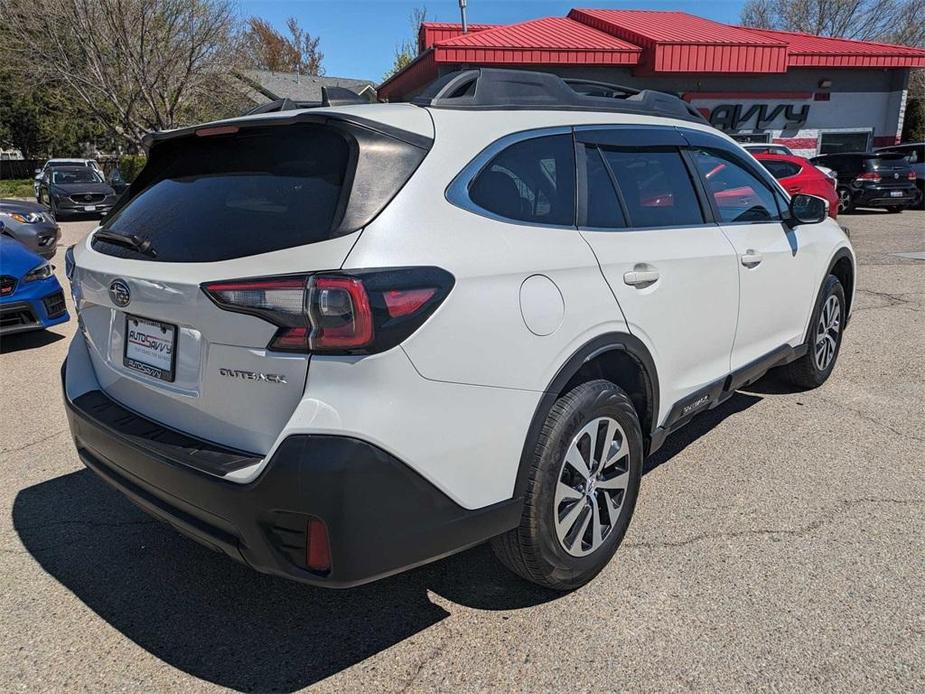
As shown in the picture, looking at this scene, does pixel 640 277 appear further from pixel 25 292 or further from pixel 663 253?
pixel 25 292

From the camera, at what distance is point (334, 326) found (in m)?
1.92

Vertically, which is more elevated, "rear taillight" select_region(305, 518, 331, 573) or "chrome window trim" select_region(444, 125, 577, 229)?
"chrome window trim" select_region(444, 125, 577, 229)

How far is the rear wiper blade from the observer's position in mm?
2398

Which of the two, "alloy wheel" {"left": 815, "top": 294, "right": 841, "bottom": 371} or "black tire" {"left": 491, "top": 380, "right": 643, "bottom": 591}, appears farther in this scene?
"alloy wheel" {"left": 815, "top": 294, "right": 841, "bottom": 371}

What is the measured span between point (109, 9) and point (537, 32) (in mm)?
15585

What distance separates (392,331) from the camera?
6.41 ft

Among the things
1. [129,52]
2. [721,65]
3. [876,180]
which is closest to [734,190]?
[876,180]

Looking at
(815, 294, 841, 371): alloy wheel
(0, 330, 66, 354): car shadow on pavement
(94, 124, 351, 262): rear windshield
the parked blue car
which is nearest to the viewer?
(94, 124, 351, 262): rear windshield

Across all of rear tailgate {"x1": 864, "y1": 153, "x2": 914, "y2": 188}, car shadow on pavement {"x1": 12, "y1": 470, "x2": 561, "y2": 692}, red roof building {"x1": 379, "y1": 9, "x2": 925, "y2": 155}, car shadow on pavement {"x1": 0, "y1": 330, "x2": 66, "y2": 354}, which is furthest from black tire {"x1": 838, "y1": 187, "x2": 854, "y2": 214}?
car shadow on pavement {"x1": 12, "y1": 470, "x2": 561, "y2": 692}

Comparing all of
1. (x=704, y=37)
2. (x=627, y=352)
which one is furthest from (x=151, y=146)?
(x=704, y=37)

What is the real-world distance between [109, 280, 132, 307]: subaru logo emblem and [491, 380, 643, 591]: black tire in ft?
4.92

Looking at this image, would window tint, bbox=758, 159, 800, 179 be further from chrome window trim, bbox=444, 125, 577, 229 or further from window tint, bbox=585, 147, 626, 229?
chrome window trim, bbox=444, 125, 577, 229

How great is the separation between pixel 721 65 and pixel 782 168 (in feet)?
25.6

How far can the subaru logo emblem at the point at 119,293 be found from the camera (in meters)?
2.38
